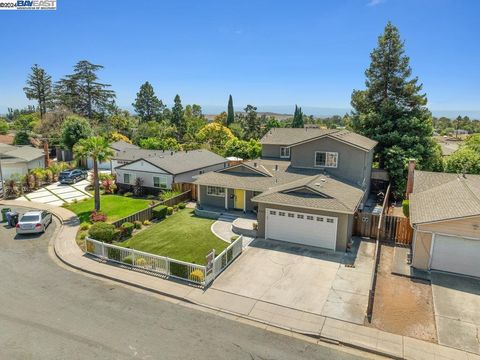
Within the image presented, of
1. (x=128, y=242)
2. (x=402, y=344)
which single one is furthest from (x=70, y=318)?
(x=402, y=344)

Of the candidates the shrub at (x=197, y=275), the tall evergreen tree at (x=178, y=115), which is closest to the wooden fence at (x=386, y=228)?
the shrub at (x=197, y=275)

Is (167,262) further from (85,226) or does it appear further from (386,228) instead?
(386,228)

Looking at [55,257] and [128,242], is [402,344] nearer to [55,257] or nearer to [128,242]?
[128,242]

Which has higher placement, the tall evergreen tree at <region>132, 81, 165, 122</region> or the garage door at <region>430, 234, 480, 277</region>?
the tall evergreen tree at <region>132, 81, 165, 122</region>

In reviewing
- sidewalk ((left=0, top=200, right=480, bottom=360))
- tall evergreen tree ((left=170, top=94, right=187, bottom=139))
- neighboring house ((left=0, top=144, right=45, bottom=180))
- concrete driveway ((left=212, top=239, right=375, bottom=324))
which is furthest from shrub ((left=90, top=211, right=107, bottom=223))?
tall evergreen tree ((left=170, top=94, right=187, bottom=139))

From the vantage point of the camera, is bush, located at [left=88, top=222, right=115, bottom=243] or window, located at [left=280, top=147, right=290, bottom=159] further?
window, located at [left=280, top=147, right=290, bottom=159]

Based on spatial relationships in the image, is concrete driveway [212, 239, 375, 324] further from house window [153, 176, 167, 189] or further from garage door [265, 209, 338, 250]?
house window [153, 176, 167, 189]
